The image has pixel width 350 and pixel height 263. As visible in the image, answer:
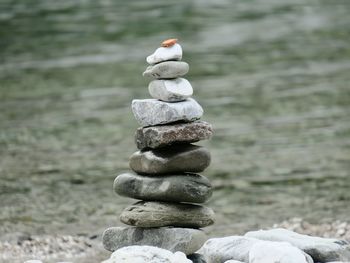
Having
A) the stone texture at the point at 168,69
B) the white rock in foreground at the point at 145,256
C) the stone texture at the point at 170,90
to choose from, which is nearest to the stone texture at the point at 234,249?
the white rock in foreground at the point at 145,256

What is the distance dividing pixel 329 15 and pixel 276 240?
30.9 meters

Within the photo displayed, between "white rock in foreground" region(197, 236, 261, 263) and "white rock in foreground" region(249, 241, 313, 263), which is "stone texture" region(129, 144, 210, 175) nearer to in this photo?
"white rock in foreground" region(197, 236, 261, 263)

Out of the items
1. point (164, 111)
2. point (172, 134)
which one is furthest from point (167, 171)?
point (164, 111)

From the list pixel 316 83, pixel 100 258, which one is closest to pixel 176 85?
pixel 100 258

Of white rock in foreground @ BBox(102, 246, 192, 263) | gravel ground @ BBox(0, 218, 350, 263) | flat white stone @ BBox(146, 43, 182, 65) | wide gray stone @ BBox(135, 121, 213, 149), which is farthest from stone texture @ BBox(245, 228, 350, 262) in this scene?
gravel ground @ BBox(0, 218, 350, 263)

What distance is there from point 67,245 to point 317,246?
12.4 ft

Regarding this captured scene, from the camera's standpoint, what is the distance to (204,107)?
23391 mm

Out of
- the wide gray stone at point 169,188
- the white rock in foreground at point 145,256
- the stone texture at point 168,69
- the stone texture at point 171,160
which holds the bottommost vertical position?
the white rock in foreground at point 145,256

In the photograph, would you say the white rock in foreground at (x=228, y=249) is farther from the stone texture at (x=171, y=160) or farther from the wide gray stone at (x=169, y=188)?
the stone texture at (x=171, y=160)

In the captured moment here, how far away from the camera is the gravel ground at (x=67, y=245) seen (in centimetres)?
1240

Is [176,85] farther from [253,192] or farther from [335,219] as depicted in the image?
[253,192]

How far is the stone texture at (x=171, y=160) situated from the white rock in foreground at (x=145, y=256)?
120cm

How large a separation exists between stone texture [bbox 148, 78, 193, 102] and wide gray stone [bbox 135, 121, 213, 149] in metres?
0.28

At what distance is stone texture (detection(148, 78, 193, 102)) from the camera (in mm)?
10844
